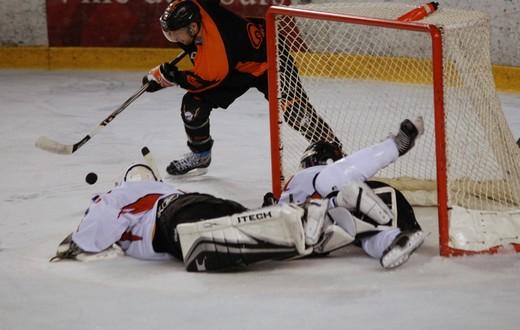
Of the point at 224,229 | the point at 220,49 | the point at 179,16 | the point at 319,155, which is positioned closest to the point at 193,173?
Answer: the point at 220,49

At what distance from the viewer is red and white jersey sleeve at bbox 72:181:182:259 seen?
3.25 m

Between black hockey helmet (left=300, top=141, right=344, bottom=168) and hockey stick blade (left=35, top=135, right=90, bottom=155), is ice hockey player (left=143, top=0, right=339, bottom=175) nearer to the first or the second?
hockey stick blade (left=35, top=135, right=90, bottom=155)

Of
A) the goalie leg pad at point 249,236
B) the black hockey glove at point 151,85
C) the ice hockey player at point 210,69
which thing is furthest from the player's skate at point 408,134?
the black hockey glove at point 151,85

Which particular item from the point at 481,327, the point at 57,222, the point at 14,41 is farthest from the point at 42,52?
the point at 481,327

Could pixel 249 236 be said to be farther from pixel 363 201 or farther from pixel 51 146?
pixel 51 146

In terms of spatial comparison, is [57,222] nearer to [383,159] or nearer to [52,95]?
[383,159]

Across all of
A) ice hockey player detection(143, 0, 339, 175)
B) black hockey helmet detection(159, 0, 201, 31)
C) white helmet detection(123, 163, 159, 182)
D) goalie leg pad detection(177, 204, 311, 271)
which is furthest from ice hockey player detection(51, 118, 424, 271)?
black hockey helmet detection(159, 0, 201, 31)

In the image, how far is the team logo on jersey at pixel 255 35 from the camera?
4.50 meters

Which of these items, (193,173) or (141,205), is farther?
(193,173)

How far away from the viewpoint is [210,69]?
444 cm

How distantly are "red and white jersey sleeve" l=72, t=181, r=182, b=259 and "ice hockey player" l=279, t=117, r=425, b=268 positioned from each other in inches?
17.6

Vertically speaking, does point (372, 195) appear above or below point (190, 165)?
above

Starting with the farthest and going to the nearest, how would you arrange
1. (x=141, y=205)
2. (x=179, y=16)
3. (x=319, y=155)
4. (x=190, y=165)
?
(x=190, y=165), (x=179, y=16), (x=319, y=155), (x=141, y=205)

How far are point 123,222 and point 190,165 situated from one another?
4.87 feet
